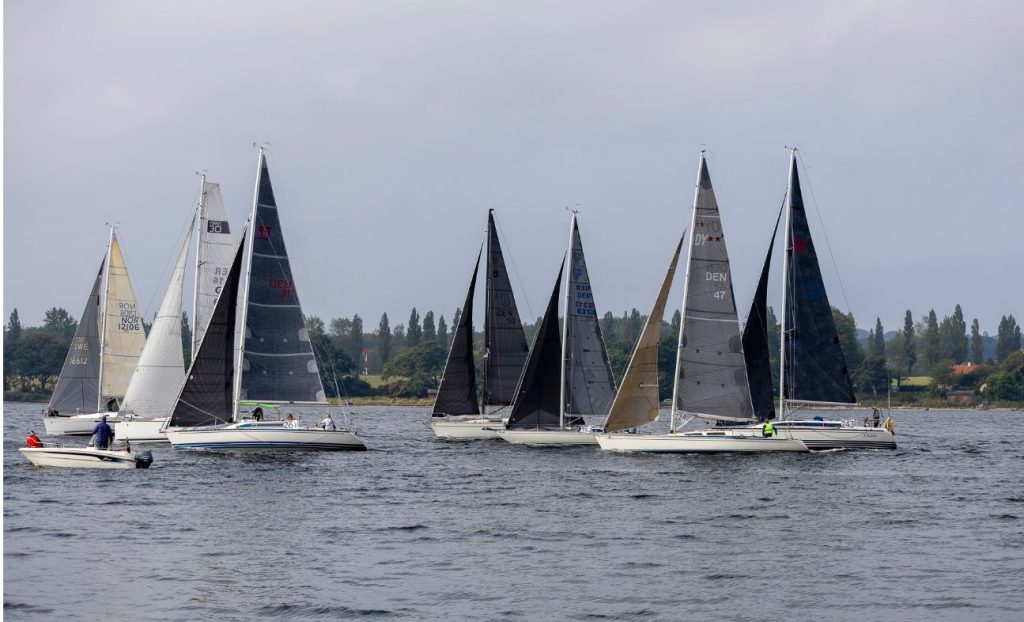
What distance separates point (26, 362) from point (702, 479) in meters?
139

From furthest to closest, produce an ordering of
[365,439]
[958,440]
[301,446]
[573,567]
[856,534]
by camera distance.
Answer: [958,440], [365,439], [301,446], [856,534], [573,567]

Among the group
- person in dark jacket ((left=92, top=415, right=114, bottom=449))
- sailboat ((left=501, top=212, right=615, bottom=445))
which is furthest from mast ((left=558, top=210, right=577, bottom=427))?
person in dark jacket ((left=92, top=415, right=114, bottom=449))

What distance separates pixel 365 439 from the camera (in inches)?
2869

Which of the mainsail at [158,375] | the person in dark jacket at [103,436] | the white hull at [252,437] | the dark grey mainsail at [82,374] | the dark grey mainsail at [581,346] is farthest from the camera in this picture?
the dark grey mainsail at [82,374]

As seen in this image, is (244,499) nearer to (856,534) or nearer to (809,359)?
(856,534)

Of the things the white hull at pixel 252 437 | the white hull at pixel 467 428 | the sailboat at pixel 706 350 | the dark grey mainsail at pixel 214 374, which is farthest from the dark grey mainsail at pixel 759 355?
the dark grey mainsail at pixel 214 374

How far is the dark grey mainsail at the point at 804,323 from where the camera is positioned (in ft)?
187

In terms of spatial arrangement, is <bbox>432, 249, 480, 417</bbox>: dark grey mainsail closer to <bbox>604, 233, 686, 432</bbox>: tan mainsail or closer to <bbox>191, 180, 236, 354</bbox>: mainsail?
<bbox>191, 180, 236, 354</bbox>: mainsail

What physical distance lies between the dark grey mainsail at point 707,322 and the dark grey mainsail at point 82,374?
110ft

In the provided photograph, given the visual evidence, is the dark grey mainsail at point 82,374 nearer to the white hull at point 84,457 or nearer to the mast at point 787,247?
the white hull at point 84,457

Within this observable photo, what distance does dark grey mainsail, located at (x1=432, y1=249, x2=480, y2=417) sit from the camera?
66.8 m

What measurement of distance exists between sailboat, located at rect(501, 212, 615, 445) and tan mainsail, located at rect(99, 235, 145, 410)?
20952 millimetres

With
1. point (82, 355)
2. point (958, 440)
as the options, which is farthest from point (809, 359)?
point (82, 355)

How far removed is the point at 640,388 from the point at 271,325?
1540cm
